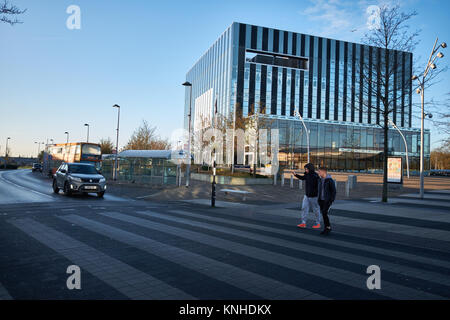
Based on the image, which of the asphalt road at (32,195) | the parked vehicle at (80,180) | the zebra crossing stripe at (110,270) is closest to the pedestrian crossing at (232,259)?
the zebra crossing stripe at (110,270)

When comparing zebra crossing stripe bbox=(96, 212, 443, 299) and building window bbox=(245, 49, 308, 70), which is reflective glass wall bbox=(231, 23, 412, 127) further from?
zebra crossing stripe bbox=(96, 212, 443, 299)

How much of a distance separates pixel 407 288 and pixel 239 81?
6054 centimetres

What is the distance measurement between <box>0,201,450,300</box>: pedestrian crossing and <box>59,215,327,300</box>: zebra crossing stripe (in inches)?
0.6

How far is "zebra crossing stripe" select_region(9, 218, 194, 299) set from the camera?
402 centimetres

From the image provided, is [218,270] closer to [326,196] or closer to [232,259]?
[232,259]

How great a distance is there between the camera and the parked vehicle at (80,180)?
16.2 m

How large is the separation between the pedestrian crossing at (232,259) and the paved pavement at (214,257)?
0.06 feet

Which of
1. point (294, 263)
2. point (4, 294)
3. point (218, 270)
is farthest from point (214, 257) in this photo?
point (4, 294)

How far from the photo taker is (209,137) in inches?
1762

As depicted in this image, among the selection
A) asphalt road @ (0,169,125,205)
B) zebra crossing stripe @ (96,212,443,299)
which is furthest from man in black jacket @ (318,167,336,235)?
asphalt road @ (0,169,125,205)

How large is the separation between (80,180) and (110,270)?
1266 centimetres

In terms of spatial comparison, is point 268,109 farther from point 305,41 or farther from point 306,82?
point 305,41

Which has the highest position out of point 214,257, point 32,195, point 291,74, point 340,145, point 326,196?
point 291,74

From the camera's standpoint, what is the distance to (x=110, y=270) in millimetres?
4875
